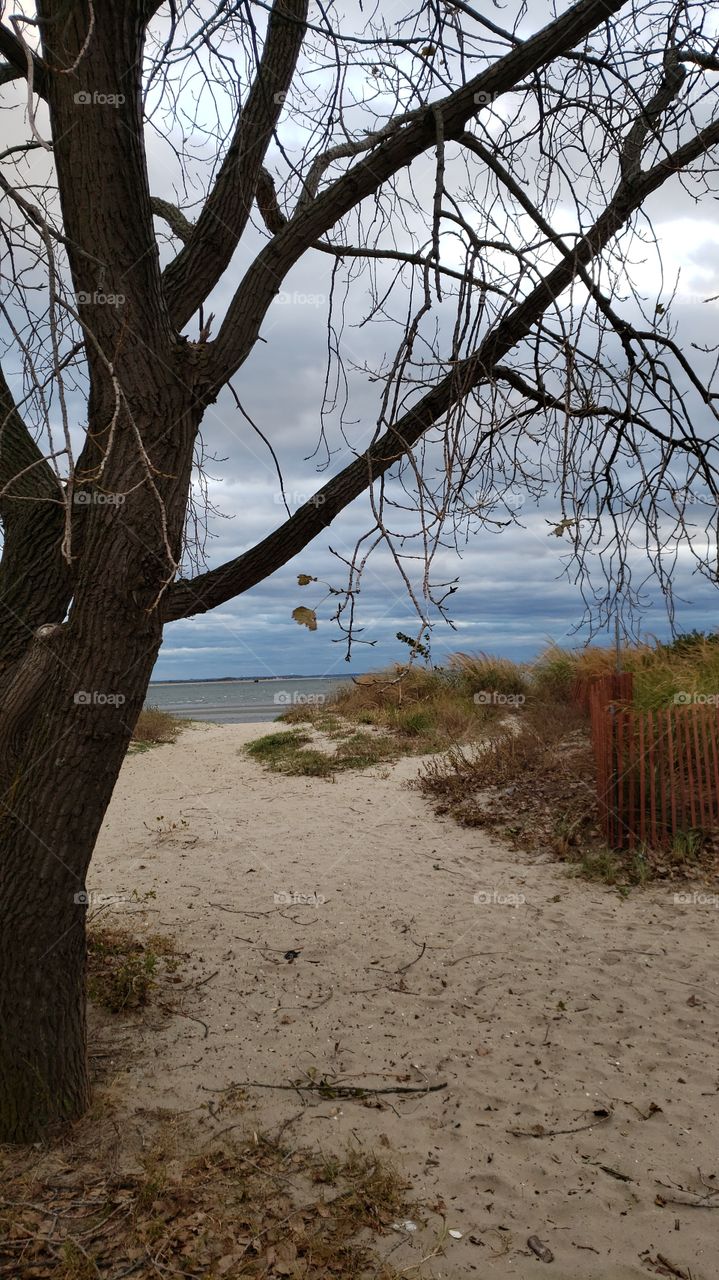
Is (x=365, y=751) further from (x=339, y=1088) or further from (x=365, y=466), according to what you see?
(x=365, y=466)

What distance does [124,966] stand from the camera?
15.9ft

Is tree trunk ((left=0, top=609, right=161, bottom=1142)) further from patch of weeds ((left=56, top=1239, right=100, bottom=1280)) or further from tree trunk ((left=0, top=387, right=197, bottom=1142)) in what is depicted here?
patch of weeds ((left=56, top=1239, right=100, bottom=1280))

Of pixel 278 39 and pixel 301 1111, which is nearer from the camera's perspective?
pixel 278 39

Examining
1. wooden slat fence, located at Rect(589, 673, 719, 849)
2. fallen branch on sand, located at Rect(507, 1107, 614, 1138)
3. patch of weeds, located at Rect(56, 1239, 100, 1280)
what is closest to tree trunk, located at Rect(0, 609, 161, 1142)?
patch of weeds, located at Rect(56, 1239, 100, 1280)

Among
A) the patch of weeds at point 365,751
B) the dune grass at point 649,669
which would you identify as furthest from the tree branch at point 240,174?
the patch of weeds at point 365,751

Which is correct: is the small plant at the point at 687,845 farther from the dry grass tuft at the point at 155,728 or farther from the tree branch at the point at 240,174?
the dry grass tuft at the point at 155,728

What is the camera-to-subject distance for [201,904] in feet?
22.0

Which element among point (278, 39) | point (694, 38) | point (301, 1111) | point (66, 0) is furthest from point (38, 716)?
point (694, 38)

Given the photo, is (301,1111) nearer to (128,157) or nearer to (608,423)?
(608,423)

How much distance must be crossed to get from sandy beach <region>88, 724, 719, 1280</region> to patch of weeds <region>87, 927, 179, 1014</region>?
18cm

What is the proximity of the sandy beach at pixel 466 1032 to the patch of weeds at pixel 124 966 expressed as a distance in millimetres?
179

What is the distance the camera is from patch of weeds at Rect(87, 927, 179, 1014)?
185 inches

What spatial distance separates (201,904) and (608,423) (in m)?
5.13

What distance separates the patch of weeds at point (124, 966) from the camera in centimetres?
469
